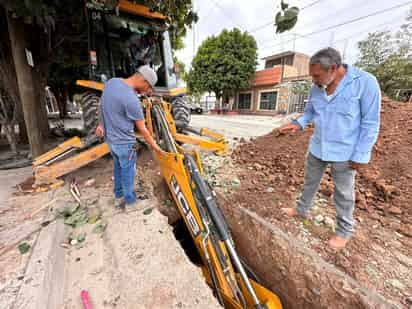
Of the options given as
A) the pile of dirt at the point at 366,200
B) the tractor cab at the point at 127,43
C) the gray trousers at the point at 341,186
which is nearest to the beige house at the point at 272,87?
the pile of dirt at the point at 366,200


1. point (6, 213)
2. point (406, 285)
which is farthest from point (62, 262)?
point (406, 285)

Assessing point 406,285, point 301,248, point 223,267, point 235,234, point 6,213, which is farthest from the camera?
point 235,234

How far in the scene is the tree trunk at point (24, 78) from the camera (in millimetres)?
2490

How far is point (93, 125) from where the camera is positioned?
9.30ft

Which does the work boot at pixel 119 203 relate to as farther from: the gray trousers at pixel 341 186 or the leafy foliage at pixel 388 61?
the leafy foliage at pixel 388 61

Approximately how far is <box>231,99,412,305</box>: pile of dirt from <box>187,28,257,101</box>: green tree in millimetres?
12798

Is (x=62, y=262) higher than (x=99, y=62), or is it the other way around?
(x=99, y=62)

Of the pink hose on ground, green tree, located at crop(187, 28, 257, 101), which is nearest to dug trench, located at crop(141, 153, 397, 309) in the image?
the pink hose on ground

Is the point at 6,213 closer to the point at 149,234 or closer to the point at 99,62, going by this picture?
the point at 149,234

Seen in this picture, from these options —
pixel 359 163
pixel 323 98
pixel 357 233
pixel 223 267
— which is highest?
pixel 323 98

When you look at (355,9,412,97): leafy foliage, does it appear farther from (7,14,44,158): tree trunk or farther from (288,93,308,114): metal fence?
(7,14,44,158): tree trunk

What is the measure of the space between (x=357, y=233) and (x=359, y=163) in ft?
2.58

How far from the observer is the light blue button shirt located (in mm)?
1151

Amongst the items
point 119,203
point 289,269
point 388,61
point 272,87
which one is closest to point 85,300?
point 119,203
